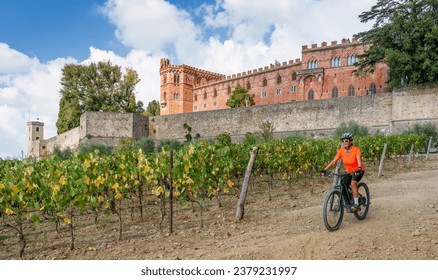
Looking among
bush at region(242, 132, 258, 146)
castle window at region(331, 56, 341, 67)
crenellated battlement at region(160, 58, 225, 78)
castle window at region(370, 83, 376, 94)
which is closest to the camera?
bush at region(242, 132, 258, 146)

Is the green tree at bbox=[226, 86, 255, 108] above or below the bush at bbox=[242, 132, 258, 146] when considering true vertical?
Result: above

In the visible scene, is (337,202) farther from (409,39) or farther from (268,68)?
(268,68)

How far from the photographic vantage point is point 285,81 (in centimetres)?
4356

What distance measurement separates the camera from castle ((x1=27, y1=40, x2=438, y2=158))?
2406cm

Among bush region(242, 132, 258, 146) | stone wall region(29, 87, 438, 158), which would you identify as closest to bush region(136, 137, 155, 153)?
stone wall region(29, 87, 438, 158)

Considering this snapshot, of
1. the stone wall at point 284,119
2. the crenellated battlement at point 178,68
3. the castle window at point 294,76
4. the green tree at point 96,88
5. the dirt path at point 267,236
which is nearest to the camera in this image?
the dirt path at point 267,236

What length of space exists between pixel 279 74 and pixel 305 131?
19910 mm

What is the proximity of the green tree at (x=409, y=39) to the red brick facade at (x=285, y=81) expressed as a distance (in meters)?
11.2

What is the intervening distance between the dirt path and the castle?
703 inches

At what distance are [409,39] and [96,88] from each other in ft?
85.2

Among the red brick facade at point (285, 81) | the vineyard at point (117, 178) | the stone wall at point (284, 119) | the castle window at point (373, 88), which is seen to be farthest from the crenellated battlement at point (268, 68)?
the vineyard at point (117, 178)

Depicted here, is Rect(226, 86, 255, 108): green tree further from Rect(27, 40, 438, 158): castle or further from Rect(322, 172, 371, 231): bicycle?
Rect(322, 172, 371, 231): bicycle

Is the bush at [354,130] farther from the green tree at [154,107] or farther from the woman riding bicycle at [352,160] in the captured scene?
the green tree at [154,107]

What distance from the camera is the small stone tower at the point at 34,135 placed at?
130 ft
